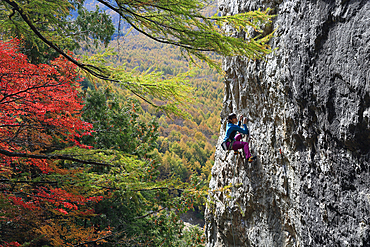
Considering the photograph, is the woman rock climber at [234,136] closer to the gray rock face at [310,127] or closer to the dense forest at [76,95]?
the gray rock face at [310,127]

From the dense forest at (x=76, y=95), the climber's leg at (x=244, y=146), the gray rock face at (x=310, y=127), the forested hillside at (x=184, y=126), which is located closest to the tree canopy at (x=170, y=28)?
the dense forest at (x=76, y=95)

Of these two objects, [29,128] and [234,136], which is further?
[234,136]

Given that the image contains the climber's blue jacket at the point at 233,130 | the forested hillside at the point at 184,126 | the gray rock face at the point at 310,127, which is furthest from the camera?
the forested hillside at the point at 184,126

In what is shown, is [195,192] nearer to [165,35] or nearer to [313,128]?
[313,128]

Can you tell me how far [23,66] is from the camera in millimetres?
3064

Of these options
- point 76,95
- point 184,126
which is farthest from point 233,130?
point 184,126

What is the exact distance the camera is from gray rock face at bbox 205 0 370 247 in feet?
8.02

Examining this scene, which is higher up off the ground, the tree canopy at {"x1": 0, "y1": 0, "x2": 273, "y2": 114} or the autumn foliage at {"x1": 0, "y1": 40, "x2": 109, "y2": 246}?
the tree canopy at {"x1": 0, "y1": 0, "x2": 273, "y2": 114}

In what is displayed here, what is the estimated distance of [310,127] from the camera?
10.5 ft

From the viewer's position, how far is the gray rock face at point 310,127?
8.02 ft

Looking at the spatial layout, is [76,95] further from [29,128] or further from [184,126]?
[184,126]

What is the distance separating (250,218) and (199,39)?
4.44 meters

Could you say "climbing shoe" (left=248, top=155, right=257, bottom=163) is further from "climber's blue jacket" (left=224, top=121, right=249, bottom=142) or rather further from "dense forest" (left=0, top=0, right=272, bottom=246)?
"dense forest" (left=0, top=0, right=272, bottom=246)

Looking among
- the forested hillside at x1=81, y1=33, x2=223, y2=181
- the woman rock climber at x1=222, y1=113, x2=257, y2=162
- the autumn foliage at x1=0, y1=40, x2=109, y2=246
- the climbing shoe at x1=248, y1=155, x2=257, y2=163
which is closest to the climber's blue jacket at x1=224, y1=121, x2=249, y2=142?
the woman rock climber at x1=222, y1=113, x2=257, y2=162
